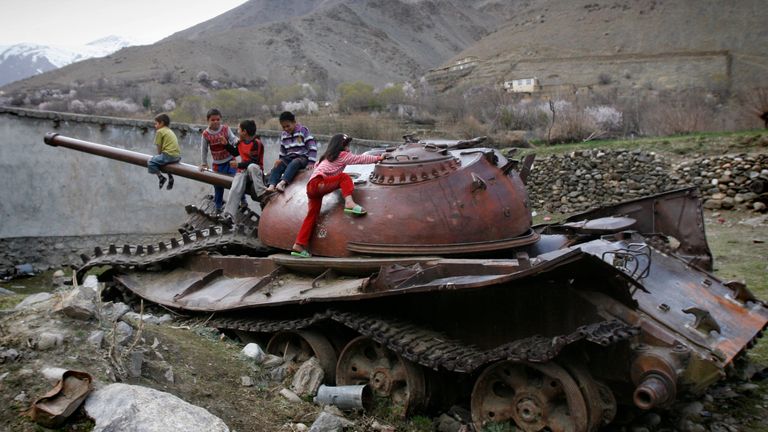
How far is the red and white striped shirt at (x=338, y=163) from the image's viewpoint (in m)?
6.11

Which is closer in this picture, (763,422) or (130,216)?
(763,422)

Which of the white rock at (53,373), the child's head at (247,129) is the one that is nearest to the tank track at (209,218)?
the child's head at (247,129)

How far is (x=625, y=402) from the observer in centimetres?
455

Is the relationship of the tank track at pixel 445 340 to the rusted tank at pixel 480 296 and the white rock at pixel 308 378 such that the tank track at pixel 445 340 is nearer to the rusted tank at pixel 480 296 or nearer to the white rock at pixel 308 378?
the rusted tank at pixel 480 296

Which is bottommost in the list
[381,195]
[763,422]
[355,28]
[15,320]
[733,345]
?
[763,422]

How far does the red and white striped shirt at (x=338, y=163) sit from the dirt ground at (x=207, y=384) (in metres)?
1.77

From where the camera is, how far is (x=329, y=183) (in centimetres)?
606

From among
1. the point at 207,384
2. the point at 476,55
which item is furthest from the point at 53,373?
the point at 476,55

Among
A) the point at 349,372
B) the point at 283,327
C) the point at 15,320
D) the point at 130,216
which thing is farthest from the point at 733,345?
the point at 130,216

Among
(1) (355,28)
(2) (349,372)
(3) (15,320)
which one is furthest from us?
(1) (355,28)

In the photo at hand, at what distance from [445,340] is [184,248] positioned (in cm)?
379

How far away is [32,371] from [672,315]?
444 centimetres

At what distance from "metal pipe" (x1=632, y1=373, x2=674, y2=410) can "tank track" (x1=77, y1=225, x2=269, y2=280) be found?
14.9 ft

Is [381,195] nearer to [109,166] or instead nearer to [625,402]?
[625,402]
